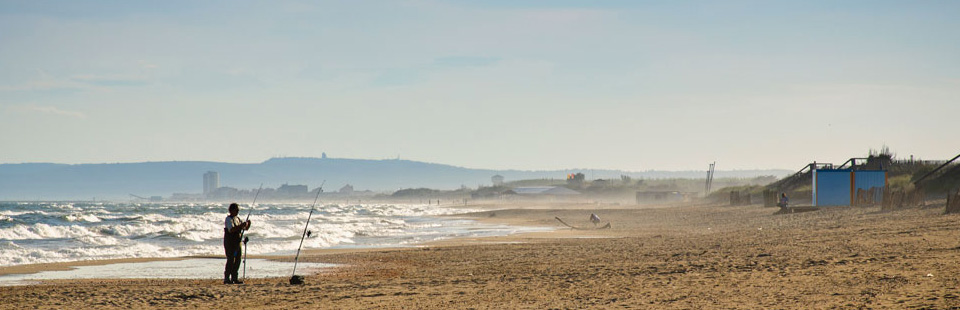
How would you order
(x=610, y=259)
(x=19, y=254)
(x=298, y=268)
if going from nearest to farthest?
(x=610, y=259), (x=298, y=268), (x=19, y=254)

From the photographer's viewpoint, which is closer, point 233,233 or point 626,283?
point 626,283

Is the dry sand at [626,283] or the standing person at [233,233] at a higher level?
the standing person at [233,233]

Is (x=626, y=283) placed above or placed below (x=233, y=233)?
below

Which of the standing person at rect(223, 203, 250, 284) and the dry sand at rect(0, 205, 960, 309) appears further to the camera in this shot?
the standing person at rect(223, 203, 250, 284)

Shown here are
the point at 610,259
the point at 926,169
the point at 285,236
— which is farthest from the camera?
the point at 926,169

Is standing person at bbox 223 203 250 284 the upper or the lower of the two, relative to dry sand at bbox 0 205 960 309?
upper

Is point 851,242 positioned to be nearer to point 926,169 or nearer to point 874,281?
point 874,281

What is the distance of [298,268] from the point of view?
56.3 ft

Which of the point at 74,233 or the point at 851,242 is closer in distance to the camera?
the point at 851,242

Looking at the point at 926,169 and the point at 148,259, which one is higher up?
the point at 926,169

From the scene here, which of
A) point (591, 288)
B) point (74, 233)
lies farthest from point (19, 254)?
point (591, 288)

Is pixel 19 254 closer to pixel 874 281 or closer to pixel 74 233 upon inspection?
pixel 74 233

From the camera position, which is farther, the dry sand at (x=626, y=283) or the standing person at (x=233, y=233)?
the standing person at (x=233, y=233)

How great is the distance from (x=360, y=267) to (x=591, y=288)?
7.18m
